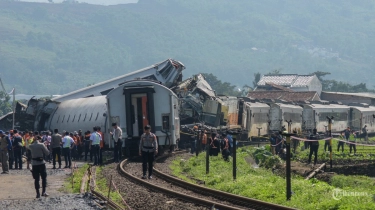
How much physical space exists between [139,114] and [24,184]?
31.6 ft

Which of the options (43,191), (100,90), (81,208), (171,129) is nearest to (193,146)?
(171,129)

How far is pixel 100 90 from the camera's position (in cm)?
4594

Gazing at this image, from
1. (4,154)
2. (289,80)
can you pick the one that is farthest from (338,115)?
(289,80)

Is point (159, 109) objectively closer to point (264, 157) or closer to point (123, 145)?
A: point (123, 145)

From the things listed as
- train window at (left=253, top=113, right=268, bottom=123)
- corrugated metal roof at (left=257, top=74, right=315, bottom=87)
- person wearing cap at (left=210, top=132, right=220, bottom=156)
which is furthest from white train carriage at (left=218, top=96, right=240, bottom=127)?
corrugated metal roof at (left=257, top=74, right=315, bottom=87)

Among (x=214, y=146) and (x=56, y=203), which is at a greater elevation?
(x=56, y=203)

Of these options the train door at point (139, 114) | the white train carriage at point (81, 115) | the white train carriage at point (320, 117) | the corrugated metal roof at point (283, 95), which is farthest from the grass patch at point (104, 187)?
the corrugated metal roof at point (283, 95)

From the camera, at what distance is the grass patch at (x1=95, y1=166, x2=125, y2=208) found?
16.6 m

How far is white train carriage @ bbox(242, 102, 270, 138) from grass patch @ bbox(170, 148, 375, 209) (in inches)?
860

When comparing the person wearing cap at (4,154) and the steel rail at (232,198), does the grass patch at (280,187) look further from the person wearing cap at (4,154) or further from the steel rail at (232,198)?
the person wearing cap at (4,154)

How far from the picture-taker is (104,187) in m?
19.6

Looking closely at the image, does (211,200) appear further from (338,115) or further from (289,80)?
(289,80)

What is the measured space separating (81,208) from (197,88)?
2779 centimetres

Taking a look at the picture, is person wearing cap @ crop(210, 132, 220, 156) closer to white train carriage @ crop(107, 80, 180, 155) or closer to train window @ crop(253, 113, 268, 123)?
white train carriage @ crop(107, 80, 180, 155)
